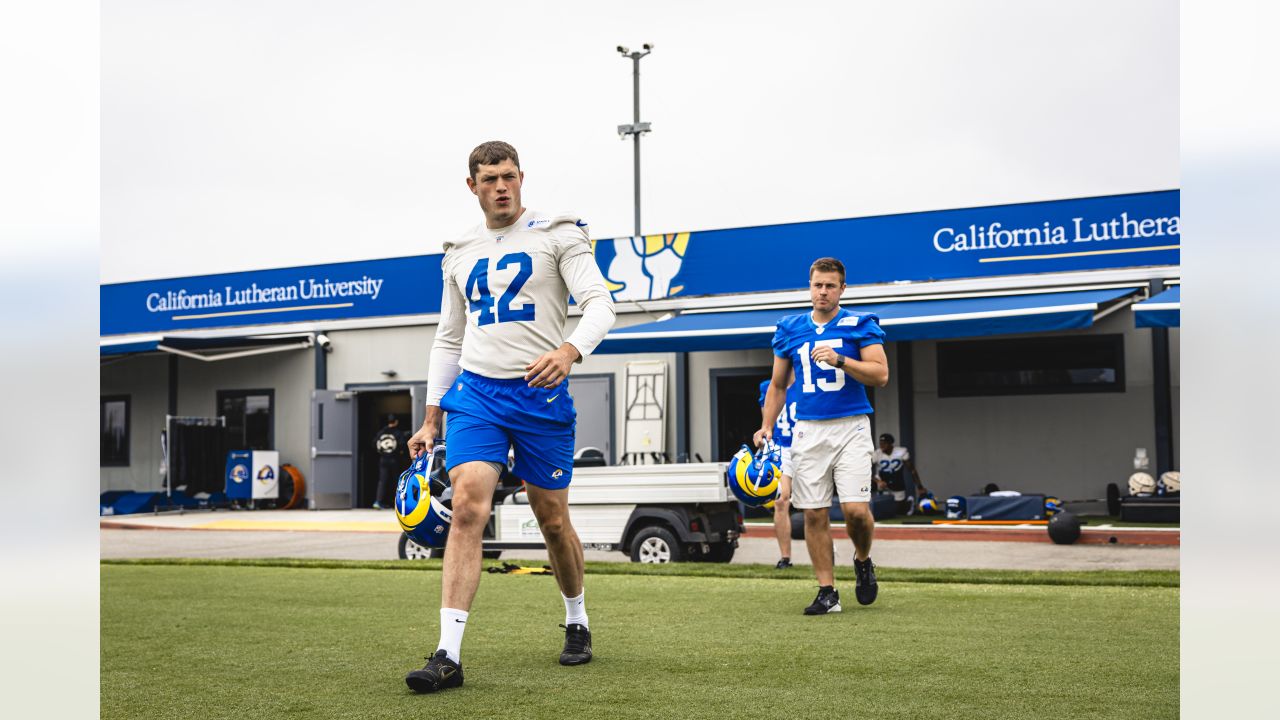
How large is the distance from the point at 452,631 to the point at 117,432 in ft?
85.9

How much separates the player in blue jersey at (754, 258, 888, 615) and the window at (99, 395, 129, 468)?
24048 mm

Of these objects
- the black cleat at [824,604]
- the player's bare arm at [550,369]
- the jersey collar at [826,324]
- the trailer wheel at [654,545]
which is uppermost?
the jersey collar at [826,324]

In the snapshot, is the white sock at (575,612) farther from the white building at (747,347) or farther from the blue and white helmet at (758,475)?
the white building at (747,347)

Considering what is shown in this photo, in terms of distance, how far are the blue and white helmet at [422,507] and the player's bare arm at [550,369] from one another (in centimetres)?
85

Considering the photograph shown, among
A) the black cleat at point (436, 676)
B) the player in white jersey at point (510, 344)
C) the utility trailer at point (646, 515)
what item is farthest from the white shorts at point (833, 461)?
the utility trailer at point (646, 515)

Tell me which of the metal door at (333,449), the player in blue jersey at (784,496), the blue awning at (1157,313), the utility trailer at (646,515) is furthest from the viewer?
the metal door at (333,449)

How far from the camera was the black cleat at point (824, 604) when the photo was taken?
6.65 m

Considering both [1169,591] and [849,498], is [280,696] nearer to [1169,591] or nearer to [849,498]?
[849,498]

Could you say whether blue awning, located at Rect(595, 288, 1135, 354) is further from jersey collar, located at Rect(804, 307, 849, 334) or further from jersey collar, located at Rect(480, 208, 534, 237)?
jersey collar, located at Rect(480, 208, 534, 237)

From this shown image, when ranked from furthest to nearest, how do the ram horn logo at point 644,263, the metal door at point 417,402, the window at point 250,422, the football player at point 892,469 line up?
the window at point 250,422 → the metal door at point 417,402 → the ram horn logo at point 644,263 → the football player at point 892,469

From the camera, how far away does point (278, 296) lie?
88.0ft

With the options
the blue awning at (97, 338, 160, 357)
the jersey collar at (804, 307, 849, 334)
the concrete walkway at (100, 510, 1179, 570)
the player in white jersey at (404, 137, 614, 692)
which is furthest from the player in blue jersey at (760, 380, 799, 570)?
the blue awning at (97, 338, 160, 357)
